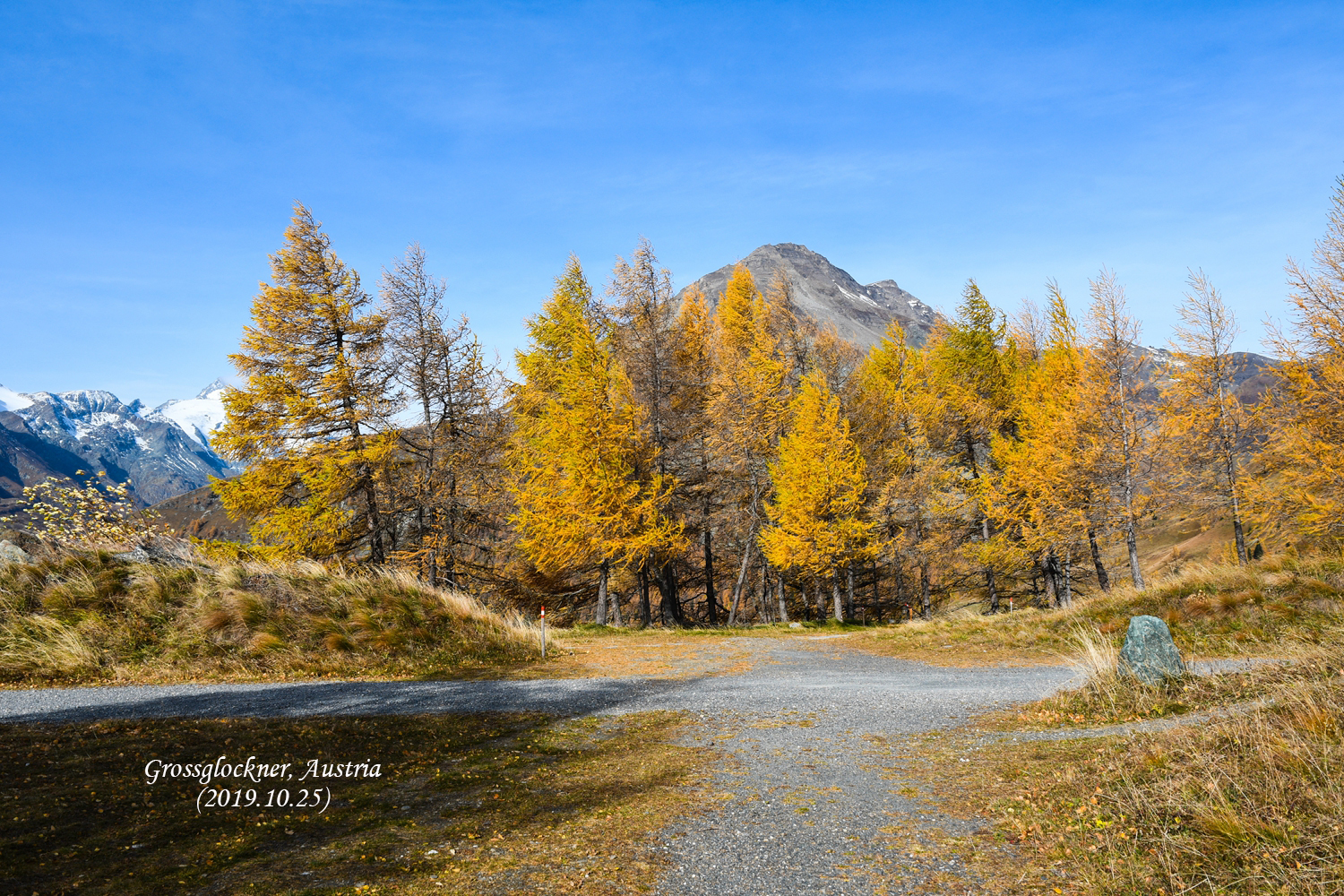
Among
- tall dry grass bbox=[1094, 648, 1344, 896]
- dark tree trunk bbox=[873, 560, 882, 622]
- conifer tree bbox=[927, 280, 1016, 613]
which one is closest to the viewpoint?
tall dry grass bbox=[1094, 648, 1344, 896]

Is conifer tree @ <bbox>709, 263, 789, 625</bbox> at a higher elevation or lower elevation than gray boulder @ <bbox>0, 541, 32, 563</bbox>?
higher

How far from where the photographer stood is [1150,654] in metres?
6.82

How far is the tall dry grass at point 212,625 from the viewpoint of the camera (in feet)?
30.6

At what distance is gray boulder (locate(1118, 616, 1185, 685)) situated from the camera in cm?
667

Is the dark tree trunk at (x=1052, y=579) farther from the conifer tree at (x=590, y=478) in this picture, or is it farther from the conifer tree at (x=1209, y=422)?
the conifer tree at (x=590, y=478)

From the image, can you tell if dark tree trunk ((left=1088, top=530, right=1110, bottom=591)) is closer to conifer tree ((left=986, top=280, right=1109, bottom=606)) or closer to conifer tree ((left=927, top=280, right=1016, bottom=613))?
conifer tree ((left=986, top=280, right=1109, bottom=606))

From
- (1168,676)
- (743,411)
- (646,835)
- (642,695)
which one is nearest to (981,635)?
(1168,676)

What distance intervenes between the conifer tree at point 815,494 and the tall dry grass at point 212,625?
34.9 feet

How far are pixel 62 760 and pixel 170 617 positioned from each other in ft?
20.9

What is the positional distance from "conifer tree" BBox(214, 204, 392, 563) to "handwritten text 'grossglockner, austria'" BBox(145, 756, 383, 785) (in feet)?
46.3

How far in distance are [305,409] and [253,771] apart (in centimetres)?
1566

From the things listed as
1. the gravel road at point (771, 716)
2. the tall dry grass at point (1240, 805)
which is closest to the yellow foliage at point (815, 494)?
the gravel road at point (771, 716)

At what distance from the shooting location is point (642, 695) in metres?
8.97

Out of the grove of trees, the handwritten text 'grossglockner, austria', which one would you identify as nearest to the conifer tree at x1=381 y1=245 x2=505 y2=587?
the grove of trees
